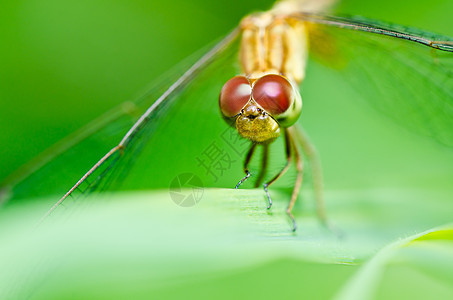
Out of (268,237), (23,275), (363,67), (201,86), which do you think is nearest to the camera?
(23,275)

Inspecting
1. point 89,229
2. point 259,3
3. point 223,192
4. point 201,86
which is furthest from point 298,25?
point 89,229

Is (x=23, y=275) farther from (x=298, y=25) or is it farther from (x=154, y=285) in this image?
(x=298, y=25)

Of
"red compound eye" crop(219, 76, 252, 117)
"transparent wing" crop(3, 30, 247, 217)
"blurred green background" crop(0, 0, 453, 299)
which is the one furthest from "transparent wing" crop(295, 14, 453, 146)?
"transparent wing" crop(3, 30, 247, 217)

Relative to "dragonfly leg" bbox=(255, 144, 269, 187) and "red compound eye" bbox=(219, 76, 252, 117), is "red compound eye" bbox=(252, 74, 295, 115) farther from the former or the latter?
"dragonfly leg" bbox=(255, 144, 269, 187)

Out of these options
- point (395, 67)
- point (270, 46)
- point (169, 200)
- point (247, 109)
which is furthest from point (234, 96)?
point (395, 67)

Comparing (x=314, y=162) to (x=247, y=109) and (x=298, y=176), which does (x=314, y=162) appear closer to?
(x=298, y=176)

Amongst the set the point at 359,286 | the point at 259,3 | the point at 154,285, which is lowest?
the point at 359,286
